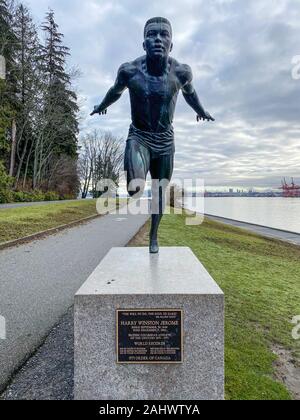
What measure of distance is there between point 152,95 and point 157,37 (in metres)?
0.61

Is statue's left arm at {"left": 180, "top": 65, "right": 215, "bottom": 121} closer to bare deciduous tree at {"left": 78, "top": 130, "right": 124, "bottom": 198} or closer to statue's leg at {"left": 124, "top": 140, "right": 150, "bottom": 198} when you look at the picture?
statue's leg at {"left": 124, "top": 140, "right": 150, "bottom": 198}

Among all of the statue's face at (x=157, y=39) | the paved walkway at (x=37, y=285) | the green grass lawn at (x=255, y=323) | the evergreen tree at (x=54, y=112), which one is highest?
the evergreen tree at (x=54, y=112)

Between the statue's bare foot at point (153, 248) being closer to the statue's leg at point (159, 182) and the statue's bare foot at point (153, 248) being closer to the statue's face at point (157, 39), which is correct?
the statue's leg at point (159, 182)

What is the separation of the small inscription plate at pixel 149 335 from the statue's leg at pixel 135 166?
1595mm

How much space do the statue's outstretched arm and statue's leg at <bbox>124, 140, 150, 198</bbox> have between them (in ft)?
2.28

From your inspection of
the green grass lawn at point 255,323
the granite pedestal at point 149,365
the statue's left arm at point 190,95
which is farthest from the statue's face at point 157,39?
the green grass lawn at point 255,323

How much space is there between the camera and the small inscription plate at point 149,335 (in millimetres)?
2637

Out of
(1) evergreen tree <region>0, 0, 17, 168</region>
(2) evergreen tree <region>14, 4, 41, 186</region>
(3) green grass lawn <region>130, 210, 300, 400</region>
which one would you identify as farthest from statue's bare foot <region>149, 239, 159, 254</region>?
(2) evergreen tree <region>14, 4, 41, 186</region>

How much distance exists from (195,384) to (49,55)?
43.4m

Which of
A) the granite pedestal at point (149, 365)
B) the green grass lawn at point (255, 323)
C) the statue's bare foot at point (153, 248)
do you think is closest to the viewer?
the granite pedestal at point (149, 365)

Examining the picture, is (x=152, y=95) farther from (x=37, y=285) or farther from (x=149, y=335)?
(x=37, y=285)

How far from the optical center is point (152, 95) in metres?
3.71

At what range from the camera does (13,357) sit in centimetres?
334
